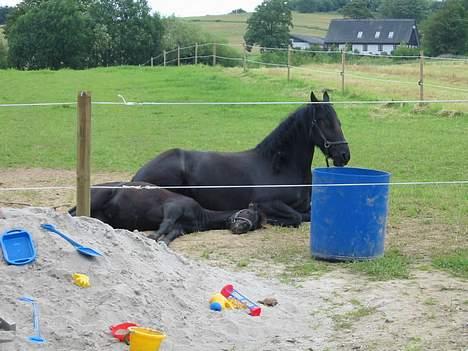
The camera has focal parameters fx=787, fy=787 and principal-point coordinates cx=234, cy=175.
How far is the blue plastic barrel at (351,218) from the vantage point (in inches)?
270

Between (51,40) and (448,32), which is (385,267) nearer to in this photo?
(51,40)

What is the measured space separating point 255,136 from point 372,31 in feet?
260

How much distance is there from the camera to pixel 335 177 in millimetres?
6930

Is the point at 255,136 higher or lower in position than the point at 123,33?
lower

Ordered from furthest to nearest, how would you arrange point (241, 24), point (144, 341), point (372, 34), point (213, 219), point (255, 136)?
1. point (241, 24)
2. point (372, 34)
3. point (255, 136)
4. point (213, 219)
5. point (144, 341)

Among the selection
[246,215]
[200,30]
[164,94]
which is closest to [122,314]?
[246,215]

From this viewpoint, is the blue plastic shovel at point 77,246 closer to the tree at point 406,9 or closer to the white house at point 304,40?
the white house at point 304,40

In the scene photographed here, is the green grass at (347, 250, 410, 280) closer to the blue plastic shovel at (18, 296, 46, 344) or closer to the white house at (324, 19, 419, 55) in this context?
the blue plastic shovel at (18, 296, 46, 344)

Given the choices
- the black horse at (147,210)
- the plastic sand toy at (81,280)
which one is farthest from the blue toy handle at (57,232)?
the black horse at (147,210)

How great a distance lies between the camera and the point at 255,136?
1598cm

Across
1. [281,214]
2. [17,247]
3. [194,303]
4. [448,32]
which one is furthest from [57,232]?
[448,32]

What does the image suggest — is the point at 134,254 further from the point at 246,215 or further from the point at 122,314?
the point at 246,215

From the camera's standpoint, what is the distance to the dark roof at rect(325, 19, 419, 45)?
90406mm

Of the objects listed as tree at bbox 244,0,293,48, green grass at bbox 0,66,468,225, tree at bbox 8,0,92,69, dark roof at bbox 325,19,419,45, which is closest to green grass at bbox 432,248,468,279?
green grass at bbox 0,66,468,225
